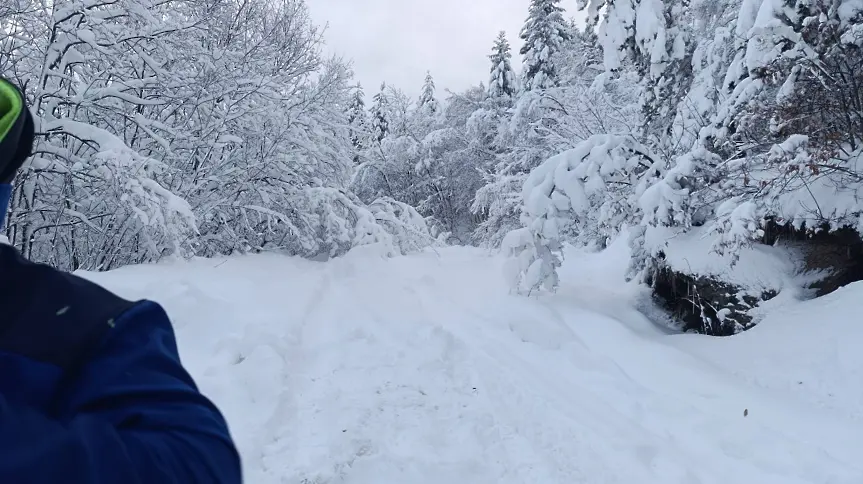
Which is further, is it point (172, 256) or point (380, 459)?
point (172, 256)

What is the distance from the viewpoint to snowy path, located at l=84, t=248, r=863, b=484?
12.1 feet

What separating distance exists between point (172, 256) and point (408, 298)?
3.59 metres

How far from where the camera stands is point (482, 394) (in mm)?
4750

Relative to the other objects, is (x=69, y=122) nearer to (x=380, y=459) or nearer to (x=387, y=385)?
(x=387, y=385)

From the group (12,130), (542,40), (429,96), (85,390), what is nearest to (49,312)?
(85,390)

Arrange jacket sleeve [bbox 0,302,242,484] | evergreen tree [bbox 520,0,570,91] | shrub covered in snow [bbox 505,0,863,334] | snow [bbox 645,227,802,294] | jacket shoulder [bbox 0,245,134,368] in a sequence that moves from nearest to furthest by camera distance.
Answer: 1. jacket sleeve [bbox 0,302,242,484]
2. jacket shoulder [bbox 0,245,134,368]
3. shrub covered in snow [bbox 505,0,863,334]
4. snow [bbox 645,227,802,294]
5. evergreen tree [bbox 520,0,570,91]

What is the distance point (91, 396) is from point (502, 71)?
27456mm

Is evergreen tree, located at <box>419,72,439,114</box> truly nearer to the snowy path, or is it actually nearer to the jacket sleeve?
the snowy path

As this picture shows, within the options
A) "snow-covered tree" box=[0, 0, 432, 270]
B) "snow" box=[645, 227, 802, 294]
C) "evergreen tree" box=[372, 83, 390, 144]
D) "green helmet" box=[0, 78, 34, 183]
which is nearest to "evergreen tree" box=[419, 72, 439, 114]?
"evergreen tree" box=[372, 83, 390, 144]

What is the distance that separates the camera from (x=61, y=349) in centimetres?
86

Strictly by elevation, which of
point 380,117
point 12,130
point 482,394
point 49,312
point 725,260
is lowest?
point 482,394

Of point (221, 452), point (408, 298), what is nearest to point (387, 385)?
point (408, 298)

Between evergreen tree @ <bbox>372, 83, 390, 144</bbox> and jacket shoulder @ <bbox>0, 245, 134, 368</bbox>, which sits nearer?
jacket shoulder @ <bbox>0, 245, 134, 368</bbox>

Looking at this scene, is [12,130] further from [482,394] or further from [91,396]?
[482,394]
